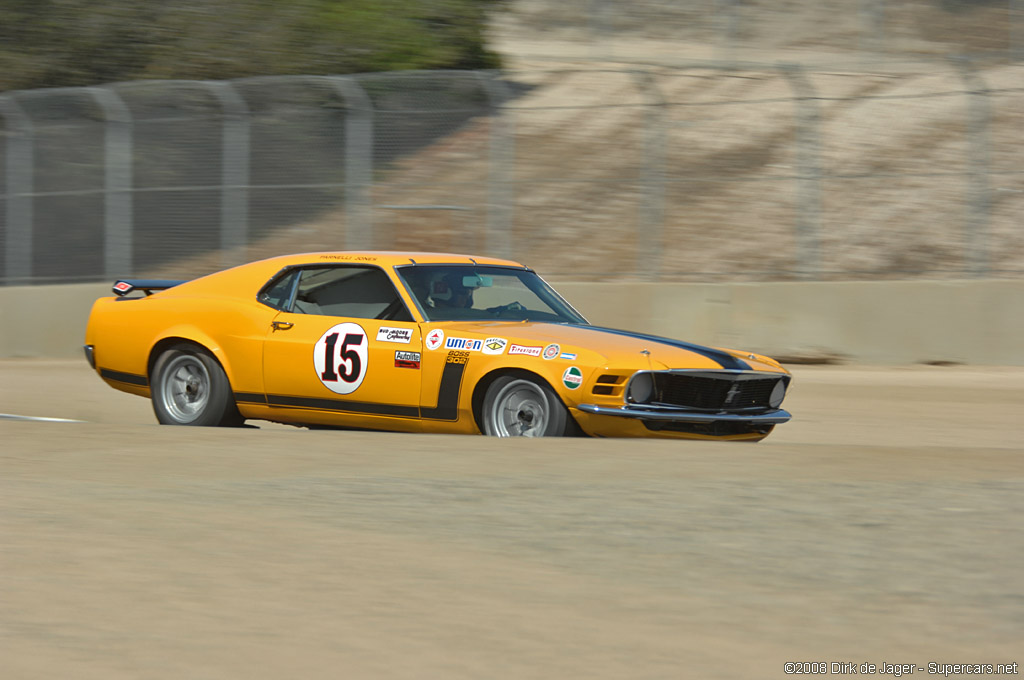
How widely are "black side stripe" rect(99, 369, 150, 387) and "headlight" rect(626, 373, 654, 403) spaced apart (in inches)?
136

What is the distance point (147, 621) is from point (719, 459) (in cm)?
305

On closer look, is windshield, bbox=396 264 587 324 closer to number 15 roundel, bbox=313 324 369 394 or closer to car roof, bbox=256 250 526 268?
car roof, bbox=256 250 526 268

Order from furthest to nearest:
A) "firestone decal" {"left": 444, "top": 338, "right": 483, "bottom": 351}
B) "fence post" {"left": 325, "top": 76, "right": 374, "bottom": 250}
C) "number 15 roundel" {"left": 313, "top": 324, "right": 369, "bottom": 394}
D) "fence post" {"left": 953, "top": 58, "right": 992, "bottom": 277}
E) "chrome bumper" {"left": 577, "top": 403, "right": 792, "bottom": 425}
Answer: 1. "fence post" {"left": 325, "top": 76, "right": 374, "bottom": 250}
2. "fence post" {"left": 953, "top": 58, "right": 992, "bottom": 277}
3. "number 15 roundel" {"left": 313, "top": 324, "right": 369, "bottom": 394}
4. "firestone decal" {"left": 444, "top": 338, "right": 483, "bottom": 351}
5. "chrome bumper" {"left": 577, "top": 403, "right": 792, "bottom": 425}

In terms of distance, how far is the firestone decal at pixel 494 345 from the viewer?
23.4 feet

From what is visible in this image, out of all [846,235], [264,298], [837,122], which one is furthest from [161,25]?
[264,298]

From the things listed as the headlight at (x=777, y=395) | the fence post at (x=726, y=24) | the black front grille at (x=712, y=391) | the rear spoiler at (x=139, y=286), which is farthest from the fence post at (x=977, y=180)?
the fence post at (x=726, y=24)

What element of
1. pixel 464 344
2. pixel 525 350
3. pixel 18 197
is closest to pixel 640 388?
pixel 525 350

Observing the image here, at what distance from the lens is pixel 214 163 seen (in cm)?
1566

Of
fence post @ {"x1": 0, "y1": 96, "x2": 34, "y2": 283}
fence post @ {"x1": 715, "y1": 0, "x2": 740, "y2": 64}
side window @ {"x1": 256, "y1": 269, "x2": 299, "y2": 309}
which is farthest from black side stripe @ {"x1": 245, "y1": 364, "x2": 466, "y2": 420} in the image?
fence post @ {"x1": 715, "y1": 0, "x2": 740, "y2": 64}

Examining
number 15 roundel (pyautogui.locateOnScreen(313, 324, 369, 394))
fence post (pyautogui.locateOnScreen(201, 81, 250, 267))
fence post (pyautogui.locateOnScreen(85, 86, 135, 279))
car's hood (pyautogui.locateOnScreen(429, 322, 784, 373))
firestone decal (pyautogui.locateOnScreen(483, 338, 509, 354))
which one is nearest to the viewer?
car's hood (pyautogui.locateOnScreen(429, 322, 784, 373))

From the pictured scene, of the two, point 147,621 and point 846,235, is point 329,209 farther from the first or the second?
point 147,621

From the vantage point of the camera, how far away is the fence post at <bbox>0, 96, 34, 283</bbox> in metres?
16.4

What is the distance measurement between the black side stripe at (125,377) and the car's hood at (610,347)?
2298 mm

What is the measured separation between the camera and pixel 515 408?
23.5 feet
